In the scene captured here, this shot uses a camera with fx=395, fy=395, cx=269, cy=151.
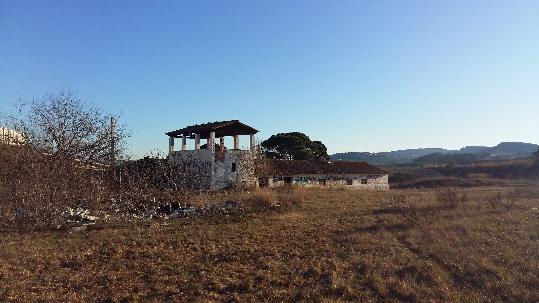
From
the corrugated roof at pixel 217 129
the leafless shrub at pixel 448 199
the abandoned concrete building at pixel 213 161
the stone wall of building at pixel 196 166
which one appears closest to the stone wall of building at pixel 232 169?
the abandoned concrete building at pixel 213 161

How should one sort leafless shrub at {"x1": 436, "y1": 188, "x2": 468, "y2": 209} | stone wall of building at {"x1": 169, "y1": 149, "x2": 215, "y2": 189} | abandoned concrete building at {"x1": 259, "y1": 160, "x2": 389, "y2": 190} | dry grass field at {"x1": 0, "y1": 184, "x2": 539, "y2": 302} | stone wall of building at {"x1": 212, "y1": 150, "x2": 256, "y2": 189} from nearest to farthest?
1. dry grass field at {"x1": 0, "y1": 184, "x2": 539, "y2": 302}
2. leafless shrub at {"x1": 436, "y1": 188, "x2": 468, "y2": 209}
3. stone wall of building at {"x1": 169, "y1": 149, "x2": 215, "y2": 189}
4. stone wall of building at {"x1": 212, "y1": 150, "x2": 256, "y2": 189}
5. abandoned concrete building at {"x1": 259, "y1": 160, "x2": 389, "y2": 190}

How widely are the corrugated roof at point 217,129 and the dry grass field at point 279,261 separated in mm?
13852

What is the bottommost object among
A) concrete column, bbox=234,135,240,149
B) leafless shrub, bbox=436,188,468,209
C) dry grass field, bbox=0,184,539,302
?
dry grass field, bbox=0,184,539,302

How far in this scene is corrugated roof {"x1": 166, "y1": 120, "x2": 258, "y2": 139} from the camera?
93.6 ft

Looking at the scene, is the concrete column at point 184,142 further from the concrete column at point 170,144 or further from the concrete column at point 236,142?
→ the concrete column at point 236,142

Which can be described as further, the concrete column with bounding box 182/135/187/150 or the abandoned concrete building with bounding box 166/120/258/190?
the concrete column with bounding box 182/135/187/150

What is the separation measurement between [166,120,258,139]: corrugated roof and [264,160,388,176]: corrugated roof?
249 inches

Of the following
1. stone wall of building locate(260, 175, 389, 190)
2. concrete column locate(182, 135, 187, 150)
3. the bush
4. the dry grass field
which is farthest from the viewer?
stone wall of building locate(260, 175, 389, 190)

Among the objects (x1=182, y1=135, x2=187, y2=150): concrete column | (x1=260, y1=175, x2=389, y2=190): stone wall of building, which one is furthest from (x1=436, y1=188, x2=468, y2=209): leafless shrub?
(x1=182, y1=135, x2=187, y2=150): concrete column

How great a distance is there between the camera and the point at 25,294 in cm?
702

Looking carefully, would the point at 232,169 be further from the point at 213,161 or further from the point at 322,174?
the point at 322,174

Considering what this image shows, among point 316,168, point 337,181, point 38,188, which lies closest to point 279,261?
point 38,188

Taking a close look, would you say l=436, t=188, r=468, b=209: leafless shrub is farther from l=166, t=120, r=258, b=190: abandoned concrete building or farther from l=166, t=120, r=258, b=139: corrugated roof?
l=166, t=120, r=258, b=139: corrugated roof

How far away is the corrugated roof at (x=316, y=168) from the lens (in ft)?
126
